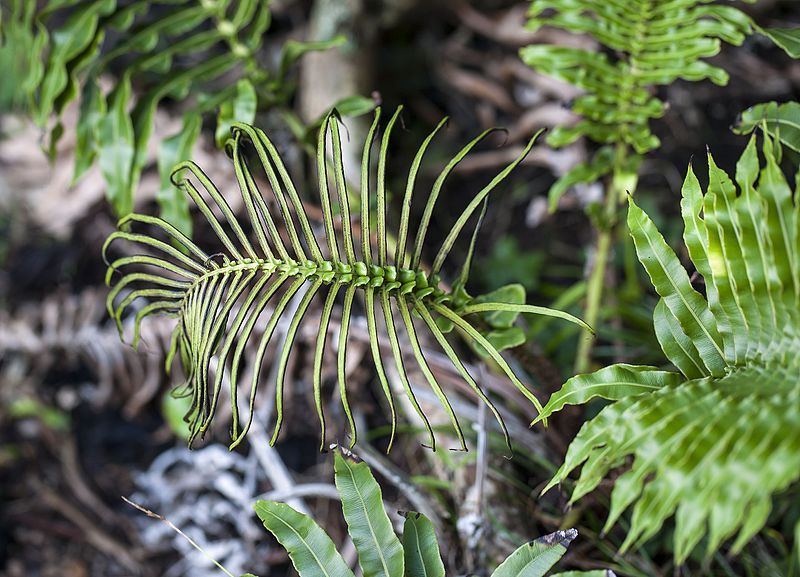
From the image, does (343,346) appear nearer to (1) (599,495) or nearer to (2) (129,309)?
(1) (599,495)

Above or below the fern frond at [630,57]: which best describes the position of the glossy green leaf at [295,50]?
above

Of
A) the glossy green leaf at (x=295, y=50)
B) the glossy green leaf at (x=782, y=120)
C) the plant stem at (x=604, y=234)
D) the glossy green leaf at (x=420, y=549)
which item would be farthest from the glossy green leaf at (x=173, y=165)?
the glossy green leaf at (x=782, y=120)

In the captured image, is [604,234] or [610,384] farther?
[604,234]

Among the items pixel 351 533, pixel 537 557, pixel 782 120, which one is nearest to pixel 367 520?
pixel 351 533

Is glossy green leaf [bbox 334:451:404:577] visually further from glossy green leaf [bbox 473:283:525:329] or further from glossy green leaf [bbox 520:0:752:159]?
glossy green leaf [bbox 520:0:752:159]

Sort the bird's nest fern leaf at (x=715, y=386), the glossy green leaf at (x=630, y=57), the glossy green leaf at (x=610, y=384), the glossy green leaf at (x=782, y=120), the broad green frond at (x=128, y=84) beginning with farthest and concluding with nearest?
the broad green frond at (x=128, y=84) < the glossy green leaf at (x=630, y=57) < the glossy green leaf at (x=782, y=120) < the glossy green leaf at (x=610, y=384) < the bird's nest fern leaf at (x=715, y=386)

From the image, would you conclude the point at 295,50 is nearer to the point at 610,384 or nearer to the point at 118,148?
the point at 118,148

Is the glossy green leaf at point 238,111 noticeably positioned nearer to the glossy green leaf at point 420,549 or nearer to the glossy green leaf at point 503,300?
the glossy green leaf at point 503,300

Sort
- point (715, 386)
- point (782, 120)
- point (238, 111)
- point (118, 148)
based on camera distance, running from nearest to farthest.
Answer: point (715, 386)
point (782, 120)
point (238, 111)
point (118, 148)
